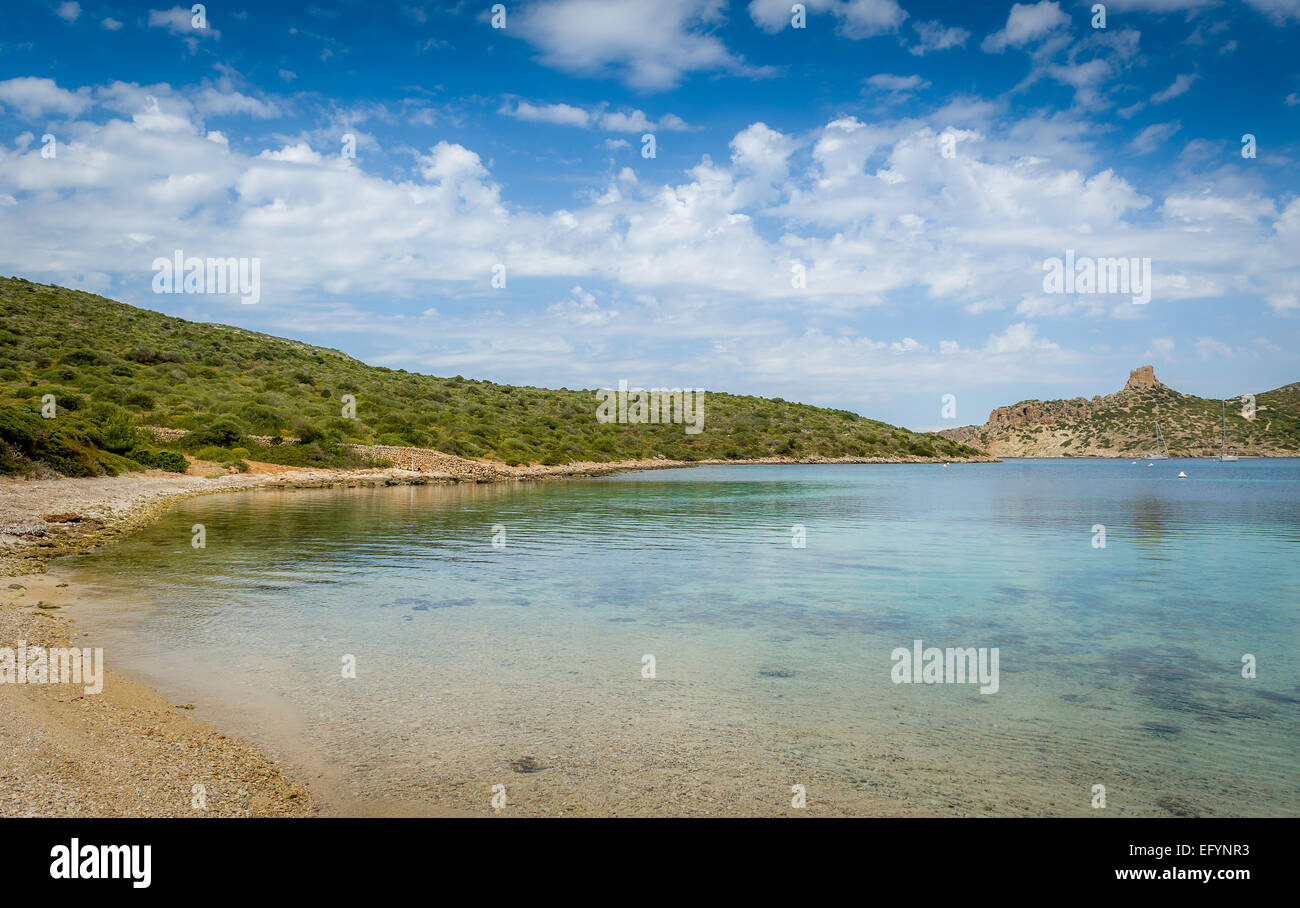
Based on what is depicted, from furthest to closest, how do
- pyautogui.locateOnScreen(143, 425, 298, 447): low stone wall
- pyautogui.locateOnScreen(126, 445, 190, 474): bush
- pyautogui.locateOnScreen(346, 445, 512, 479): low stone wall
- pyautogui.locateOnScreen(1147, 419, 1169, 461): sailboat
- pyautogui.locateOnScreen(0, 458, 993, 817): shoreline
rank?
1. pyautogui.locateOnScreen(1147, 419, 1169, 461): sailboat
2. pyautogui.locateOnScreen(346, 445, 512, 479): low stone wall
3. pyautogui.locateOnScreen(143, 425, 298, 447): low stone wall
4. pyautogui.locateOnScreen(126, 445, 190, 474): bush
5. pyautogui.locateOnScreen(0, 458, 993, 817): shoreline

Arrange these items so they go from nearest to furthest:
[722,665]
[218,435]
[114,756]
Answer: [114,756], [722,665], [218,435]

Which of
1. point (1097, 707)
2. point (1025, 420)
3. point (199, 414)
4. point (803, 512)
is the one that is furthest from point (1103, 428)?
point (1097, 707)

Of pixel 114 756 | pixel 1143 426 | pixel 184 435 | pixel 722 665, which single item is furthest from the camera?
pixel 1143 426

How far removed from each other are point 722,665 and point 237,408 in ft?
158

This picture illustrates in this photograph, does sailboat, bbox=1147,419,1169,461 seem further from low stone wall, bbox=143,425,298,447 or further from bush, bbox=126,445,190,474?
bush, bbox=126,445,190,474

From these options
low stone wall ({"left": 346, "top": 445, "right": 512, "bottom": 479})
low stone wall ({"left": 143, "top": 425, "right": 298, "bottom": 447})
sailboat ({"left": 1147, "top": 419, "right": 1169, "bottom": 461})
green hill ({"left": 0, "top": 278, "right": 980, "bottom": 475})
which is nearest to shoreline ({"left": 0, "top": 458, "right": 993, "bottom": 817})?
green hill ({"left": 0, "top": 278, "right": 980, "bottom": 475})

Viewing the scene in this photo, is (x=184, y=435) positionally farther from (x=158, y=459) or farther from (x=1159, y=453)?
(x=1159, y=453)

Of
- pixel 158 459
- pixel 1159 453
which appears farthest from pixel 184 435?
pixel 1159 453

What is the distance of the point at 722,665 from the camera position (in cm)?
907

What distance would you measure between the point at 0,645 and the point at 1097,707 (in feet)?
38.6

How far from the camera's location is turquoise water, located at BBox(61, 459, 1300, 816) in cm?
571

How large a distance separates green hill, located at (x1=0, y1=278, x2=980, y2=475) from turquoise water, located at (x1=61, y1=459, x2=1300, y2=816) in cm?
2006

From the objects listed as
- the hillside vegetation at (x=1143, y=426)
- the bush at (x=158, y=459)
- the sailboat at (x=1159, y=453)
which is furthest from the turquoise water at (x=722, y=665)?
the hillside vegetation at (x=1143, y=426)
